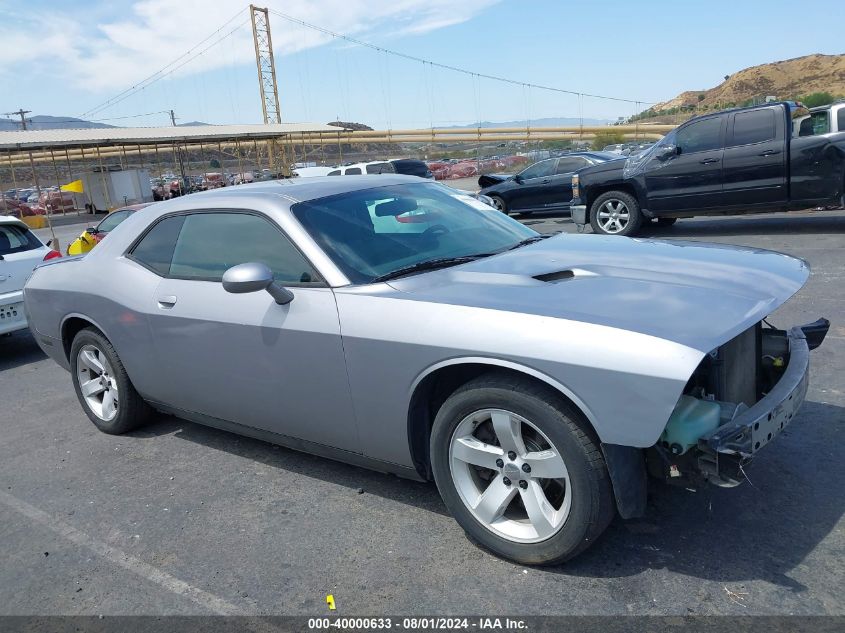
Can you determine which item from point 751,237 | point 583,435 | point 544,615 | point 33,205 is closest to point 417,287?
point 583,435

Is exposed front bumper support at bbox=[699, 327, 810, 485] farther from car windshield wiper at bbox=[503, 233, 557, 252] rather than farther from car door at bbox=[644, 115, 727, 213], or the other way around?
car door at bbox=[644, 115, 727, 213]

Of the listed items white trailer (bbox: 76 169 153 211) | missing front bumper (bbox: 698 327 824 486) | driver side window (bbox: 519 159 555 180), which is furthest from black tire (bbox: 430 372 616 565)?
white trailer (bbox: 76 169 153 211)

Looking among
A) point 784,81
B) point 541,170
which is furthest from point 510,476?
point 784,81

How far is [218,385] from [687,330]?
8.15 ft

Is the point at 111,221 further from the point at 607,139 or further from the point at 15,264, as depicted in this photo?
the point at 607,139

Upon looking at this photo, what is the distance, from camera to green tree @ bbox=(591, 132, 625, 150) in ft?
171

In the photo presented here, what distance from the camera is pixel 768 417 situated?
8.76 feet

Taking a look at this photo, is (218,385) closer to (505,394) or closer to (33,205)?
(505,394)

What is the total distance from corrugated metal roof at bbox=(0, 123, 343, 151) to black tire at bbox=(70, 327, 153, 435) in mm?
33429

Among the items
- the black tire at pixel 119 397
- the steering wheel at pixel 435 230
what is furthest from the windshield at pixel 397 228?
the black tire at pixel 119 397

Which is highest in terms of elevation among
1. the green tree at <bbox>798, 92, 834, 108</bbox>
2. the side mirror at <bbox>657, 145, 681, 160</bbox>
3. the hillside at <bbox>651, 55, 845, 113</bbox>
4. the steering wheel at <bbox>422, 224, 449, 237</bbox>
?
the hillside at <bbox>651, 55, 845, 113</bbox>

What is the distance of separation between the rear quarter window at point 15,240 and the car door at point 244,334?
4.09m

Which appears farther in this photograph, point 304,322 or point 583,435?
point 304,322

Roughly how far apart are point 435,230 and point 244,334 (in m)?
1.16
